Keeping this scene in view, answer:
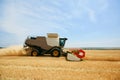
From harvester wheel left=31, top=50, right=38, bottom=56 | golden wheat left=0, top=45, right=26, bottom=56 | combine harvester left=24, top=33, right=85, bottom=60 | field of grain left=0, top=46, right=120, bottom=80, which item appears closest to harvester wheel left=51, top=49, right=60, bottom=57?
combine harvester left=24, top=33, right=85, bottom=60

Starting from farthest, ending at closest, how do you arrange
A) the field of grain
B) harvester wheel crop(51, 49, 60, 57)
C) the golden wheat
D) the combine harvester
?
1. the golden wheat
2. the combine harvester
3. harvester wheel crop(51, 49, 60, 57)
4. the field of grain

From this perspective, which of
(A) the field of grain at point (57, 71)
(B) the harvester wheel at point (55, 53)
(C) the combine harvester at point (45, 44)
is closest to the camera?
(A) the field of grain at point (57, 71)

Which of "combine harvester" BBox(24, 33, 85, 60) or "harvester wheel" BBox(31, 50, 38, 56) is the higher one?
"combine harvester" BBox(24, 33, 85, 60)

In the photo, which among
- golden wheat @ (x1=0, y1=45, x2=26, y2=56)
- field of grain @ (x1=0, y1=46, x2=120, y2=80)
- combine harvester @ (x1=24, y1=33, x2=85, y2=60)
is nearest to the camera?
field of grain @ (x1=0, y1=46, x2=120, y2=80)

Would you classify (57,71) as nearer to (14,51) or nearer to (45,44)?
(45,44)

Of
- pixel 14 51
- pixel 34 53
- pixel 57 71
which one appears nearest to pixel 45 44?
pixel 34 53

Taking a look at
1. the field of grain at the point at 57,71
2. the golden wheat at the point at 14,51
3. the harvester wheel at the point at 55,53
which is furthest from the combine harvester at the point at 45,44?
the field of grain at the point at 57,71

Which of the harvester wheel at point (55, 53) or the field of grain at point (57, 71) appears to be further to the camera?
the harvester wheel at point (55, 53)

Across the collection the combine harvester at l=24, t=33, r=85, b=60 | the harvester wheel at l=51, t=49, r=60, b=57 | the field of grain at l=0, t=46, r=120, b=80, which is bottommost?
the field of grain at l=0, t=46, r=120, b=80

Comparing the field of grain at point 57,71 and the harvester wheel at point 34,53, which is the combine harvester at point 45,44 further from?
the field of grain at point 57,71

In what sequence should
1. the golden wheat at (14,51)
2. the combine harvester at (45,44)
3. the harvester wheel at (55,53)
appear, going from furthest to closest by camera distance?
the golden wheat at (14,51) < the combine harvester at (45,44) < the harvester wheel at (55,53)

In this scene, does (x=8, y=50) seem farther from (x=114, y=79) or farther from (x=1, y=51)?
(x=114, y=79)

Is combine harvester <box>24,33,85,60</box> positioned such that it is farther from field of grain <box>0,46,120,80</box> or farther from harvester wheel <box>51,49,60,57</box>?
field of grain <box>0,46,120,80</box>

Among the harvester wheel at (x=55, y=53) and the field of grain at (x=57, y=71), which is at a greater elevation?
the harvester wheel at (x=55, y=53)
